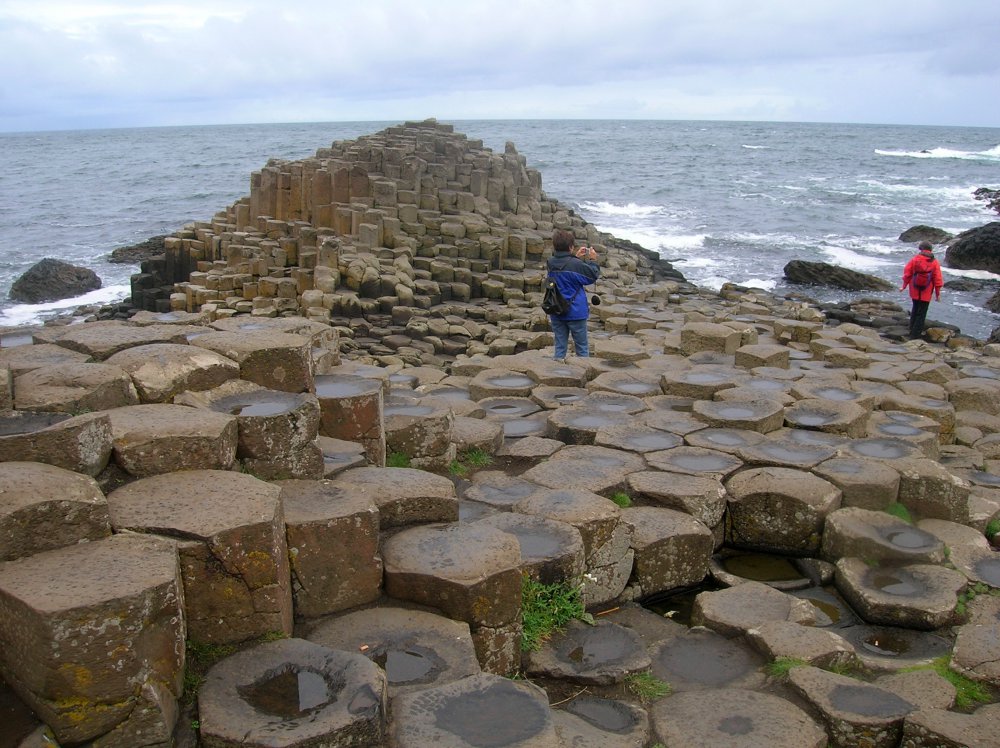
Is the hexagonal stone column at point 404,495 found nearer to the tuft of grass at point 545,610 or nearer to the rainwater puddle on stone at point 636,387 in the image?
the tuft of grass at point 545,610

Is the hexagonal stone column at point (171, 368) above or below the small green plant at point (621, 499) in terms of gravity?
above

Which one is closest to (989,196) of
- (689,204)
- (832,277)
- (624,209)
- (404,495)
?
(689,204)

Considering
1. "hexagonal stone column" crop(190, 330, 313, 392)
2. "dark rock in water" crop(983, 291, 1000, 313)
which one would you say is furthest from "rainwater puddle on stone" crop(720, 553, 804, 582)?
"dark rock in water" crop(983, 291, 1000, 313)

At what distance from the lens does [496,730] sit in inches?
136

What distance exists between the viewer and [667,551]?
18.5 ft

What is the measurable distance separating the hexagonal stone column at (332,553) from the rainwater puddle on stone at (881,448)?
4488 millimetres

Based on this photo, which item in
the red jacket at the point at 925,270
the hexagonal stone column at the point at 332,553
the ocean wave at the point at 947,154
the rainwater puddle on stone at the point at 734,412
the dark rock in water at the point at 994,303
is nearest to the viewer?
the hexagonal stone column at the point at 332,553

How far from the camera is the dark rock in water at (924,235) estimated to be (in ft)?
104

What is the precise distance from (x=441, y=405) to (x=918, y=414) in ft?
15.6

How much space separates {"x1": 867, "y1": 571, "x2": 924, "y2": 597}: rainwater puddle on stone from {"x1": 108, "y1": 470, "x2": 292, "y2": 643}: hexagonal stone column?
3.72 metres

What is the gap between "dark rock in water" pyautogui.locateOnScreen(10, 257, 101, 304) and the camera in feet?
79.3

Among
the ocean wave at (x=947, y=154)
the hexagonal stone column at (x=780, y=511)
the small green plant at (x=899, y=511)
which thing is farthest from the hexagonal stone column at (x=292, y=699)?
the ocean wave at (x=947, y=154)

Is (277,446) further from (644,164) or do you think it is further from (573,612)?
(644,164)

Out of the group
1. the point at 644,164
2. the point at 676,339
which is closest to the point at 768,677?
the point at 676,339
